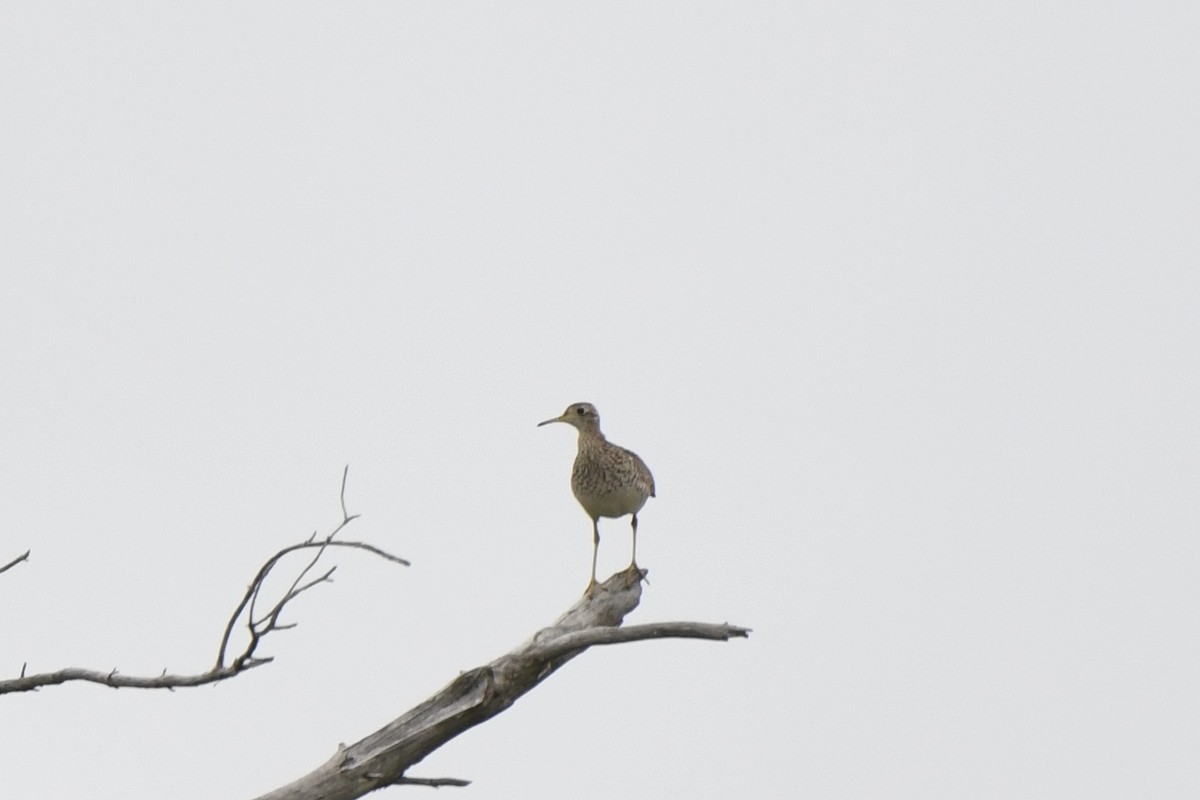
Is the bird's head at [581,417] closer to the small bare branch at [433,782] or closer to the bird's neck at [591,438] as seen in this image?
the bird's neck at [591,438]

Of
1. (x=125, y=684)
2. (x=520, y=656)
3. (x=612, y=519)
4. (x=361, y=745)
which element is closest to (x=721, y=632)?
(x=520, y=656)

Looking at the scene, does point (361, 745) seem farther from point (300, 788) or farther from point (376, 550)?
point (376, 550)

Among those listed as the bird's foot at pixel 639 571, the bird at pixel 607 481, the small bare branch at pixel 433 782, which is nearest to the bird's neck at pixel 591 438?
the bird at pixel 607 481

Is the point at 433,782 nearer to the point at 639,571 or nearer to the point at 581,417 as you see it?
the point at 639,571

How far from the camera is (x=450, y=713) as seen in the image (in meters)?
8.30

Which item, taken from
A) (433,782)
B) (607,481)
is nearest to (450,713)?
(433,782)

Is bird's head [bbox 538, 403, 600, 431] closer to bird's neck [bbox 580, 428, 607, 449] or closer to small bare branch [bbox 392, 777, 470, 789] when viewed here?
bird's neck [bbox 580, 428, 607, 449]

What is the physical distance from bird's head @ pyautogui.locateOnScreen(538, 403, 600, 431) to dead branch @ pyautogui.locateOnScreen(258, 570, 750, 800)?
5878 mm

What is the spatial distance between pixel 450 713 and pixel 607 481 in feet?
19.0

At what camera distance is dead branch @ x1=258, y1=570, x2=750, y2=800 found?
7.83m

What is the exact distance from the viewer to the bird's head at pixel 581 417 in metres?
14.6

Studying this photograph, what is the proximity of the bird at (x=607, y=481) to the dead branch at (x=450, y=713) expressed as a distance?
5.16 m

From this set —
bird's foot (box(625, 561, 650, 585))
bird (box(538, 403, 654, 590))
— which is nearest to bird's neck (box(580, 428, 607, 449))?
bird (box(538, 403, 654, 590))

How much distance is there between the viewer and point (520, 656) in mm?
8391
